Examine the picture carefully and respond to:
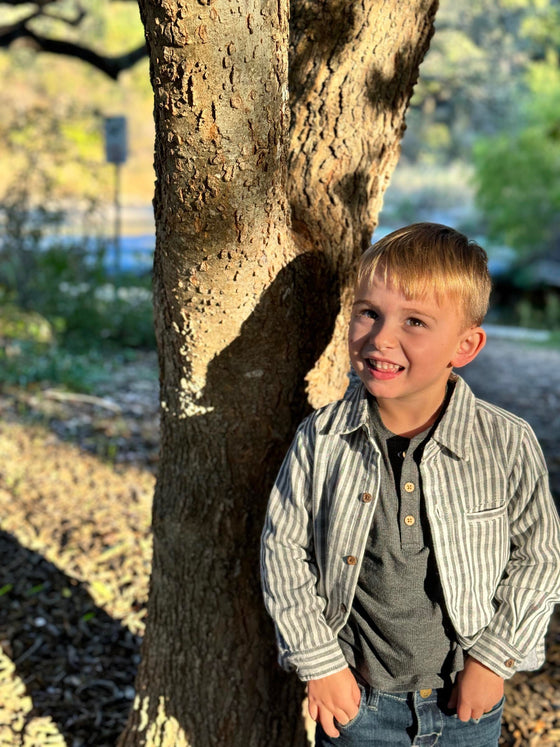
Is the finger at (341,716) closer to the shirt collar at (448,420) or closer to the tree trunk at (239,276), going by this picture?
the tree trunk at (239,276)

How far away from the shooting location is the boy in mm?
1543

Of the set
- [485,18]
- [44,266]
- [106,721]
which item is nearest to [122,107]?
[485,18]

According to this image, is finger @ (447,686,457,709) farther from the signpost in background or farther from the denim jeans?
A: the signpost in background

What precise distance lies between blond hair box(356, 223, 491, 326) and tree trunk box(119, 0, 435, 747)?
275mm

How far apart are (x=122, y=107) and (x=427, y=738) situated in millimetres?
30083

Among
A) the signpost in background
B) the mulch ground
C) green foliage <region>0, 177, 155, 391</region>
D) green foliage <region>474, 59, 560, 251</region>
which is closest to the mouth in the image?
the mulch ground

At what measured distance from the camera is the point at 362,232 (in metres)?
1.96

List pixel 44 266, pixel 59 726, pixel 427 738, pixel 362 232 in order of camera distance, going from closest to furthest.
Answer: pixel 427 738 → pixel 362 232 → pixel 59 726 → pixel 44 266

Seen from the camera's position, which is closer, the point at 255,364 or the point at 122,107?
the point at 255,364

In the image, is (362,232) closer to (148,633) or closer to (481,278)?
(481,278)

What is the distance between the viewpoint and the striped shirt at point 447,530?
1.57 metres

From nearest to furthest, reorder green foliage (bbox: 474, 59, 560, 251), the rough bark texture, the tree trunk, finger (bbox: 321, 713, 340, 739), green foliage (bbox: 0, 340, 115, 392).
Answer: the tree trunk, finger (bbox: 321, 713, 340, 739), the rough bark texture, green foliage (bbox: 0, 340, 115, 392), green foliage (bbox: 474, 59, 560, 251)

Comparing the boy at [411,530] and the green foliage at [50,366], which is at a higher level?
the boy at [411,530]

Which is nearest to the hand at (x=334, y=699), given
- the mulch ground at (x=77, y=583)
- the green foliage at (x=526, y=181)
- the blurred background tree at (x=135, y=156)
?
the mulch ground at (x=77, y=583)
